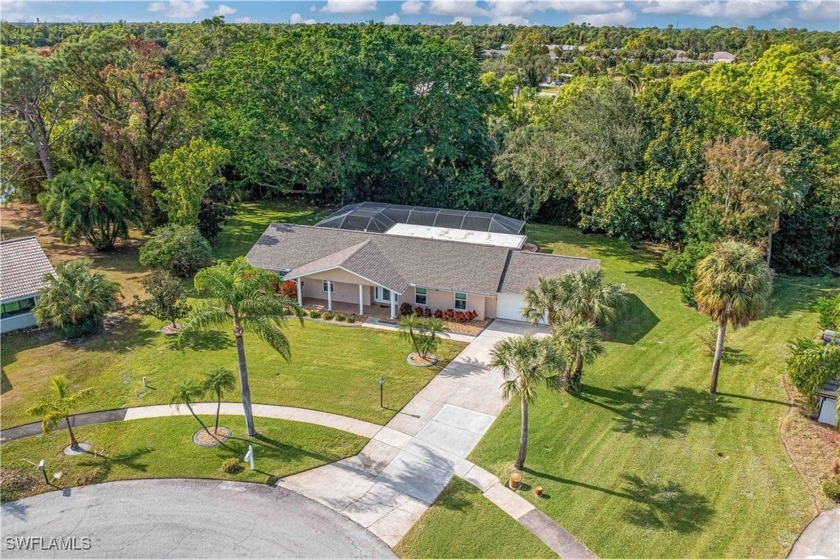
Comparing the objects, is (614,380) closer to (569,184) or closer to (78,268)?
(569,184)

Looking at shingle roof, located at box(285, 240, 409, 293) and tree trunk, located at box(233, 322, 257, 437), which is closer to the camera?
tree trunk, located at box(233, 322, 257, 437)

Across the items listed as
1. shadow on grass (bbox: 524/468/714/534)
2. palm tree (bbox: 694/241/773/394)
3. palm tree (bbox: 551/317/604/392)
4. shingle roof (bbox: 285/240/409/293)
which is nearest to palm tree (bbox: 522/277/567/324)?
palm tree (bbox: 551/317/604/392)

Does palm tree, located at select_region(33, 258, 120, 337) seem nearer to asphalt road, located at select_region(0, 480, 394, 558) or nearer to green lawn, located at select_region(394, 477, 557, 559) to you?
asphalt road, located at select_region(0, 480, 394, 558)

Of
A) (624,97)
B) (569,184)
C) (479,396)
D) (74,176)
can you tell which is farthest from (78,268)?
(624,97)

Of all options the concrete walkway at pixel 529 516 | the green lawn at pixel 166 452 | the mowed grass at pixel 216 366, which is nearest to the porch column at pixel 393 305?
the mowed grass at pixel 216 366

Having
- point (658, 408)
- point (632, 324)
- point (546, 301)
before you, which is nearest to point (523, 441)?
point (546, 301)

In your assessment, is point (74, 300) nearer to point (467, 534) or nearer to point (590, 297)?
point (467, 534)
